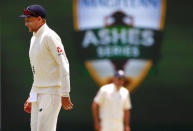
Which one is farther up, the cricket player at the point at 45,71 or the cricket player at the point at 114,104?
the cricket player at the point at 45,71

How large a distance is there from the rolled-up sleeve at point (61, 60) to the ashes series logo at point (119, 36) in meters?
6.74

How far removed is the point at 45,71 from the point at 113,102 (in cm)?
439

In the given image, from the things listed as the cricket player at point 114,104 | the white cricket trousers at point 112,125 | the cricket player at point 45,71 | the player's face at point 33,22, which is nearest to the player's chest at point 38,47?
the cricket player at point 45,71

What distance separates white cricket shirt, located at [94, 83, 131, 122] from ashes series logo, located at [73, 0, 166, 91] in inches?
95.4

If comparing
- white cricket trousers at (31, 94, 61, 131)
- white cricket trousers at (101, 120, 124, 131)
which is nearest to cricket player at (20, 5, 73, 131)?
white cricket trousers at (31, 94, 61, 131)

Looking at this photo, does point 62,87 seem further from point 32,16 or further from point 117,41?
point 117,41

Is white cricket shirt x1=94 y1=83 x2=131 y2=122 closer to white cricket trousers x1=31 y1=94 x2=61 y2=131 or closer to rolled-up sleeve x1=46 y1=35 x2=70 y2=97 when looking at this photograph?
white cricket trousers x1=31 y1=94 x2=61 y2=131

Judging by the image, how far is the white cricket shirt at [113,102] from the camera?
10680mm

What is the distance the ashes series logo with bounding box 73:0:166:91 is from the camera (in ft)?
42.9

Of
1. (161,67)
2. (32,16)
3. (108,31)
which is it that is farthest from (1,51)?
(32,16)

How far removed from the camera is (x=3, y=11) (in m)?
13.0

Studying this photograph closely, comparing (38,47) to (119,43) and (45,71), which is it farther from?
(119,43)

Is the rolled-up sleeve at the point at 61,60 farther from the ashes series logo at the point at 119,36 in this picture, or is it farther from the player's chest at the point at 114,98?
the ashes series logo at the point at 119,36

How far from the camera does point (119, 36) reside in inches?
521
